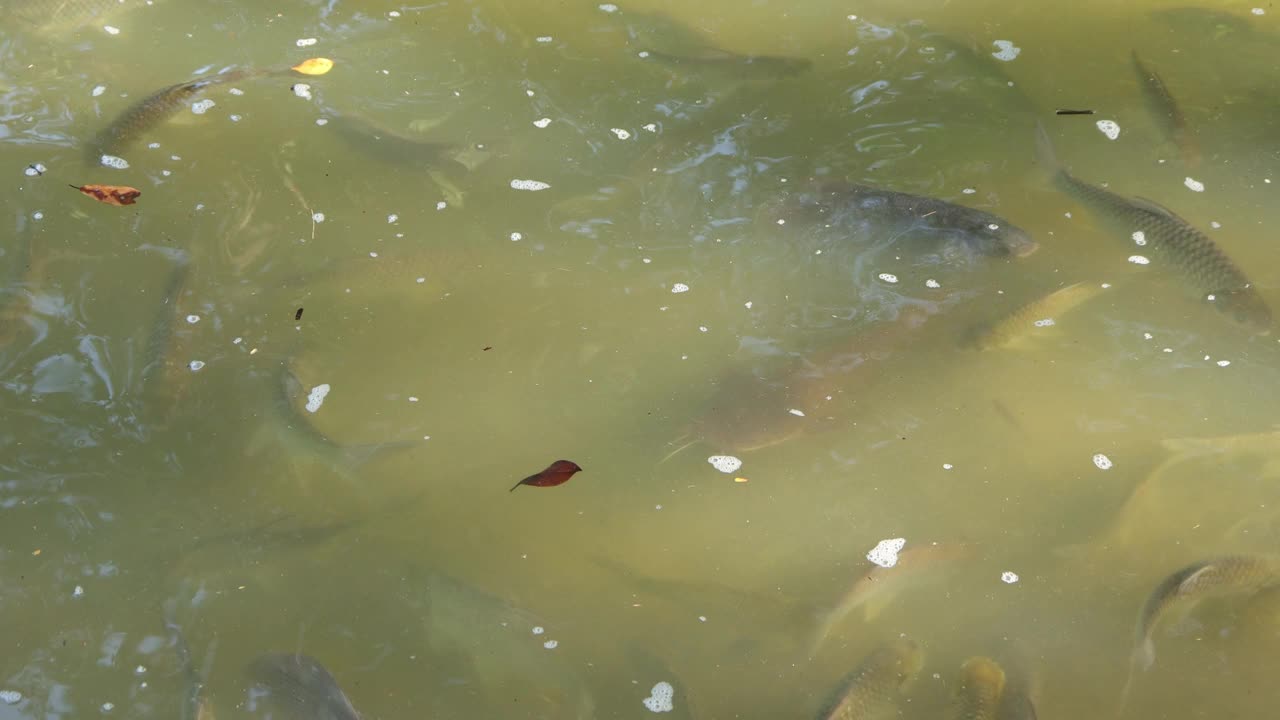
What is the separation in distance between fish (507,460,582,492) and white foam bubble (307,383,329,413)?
19.4 inches

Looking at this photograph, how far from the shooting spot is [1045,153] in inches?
110

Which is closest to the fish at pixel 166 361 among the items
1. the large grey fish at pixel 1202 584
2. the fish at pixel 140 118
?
the fish at pixel 140 118

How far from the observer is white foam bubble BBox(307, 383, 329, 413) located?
2217mm

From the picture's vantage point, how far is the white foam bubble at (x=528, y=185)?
2723 mm

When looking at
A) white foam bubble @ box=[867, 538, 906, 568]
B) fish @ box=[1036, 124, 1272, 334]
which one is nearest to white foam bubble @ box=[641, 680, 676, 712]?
white foam bubble @ box=[867, 538, 906, 568]

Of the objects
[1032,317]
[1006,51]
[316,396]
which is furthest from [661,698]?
[1006,51]

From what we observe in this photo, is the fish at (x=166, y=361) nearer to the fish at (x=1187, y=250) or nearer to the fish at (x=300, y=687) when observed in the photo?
the fish at (x=300, y=687)

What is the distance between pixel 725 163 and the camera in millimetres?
2811

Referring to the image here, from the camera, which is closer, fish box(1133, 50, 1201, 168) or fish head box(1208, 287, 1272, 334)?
fish head box(1208, 287, 1272, 334)

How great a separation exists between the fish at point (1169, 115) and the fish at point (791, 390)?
3.30ft

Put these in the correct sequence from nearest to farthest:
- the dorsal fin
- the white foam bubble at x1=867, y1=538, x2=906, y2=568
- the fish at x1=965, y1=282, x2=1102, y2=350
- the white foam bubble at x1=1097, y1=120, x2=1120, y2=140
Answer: the white foam bubble at x1=867, y1=538, x2=906, y2=568
the fish at x1=965, y1=282, x2=1102, y2=350
the dorsal fin
the white foam bubble at x1=1097, y1=120, x2=1120, y2=140

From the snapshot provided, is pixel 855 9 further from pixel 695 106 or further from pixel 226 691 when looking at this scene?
pixel 226 691

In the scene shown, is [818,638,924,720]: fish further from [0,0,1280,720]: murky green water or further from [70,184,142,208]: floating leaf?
[70,184,142,208]: floating leaf

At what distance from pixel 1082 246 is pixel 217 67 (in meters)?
2.54
